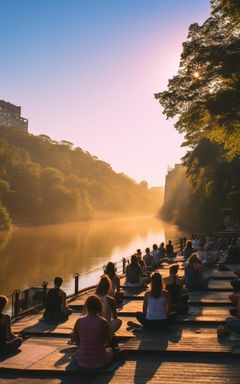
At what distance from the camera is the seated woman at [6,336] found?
30.2ft

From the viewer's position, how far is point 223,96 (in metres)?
25.1

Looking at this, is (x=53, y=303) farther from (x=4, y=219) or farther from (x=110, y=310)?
(x=4, y=219)

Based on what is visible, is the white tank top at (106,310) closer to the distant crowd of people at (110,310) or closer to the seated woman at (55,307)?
the distant crowd of people at (110,310)

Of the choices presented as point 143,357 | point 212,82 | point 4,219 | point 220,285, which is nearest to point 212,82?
point 212,82

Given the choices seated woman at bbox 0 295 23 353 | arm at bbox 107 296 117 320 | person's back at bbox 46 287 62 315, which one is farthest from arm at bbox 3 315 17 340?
person's back at bbox 46 287 62 315

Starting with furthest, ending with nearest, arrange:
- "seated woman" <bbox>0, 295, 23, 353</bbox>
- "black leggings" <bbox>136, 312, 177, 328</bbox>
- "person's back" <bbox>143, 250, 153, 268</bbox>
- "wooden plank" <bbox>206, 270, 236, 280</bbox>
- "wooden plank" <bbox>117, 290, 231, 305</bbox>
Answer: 1. "person's back" <bbox>143, 250, 153, 268</bbox>
2. "wooden plank" <bbox>206, 270, 236, 280</bbox>
3. "wooden plank" <bbox>117, 290, 231, 305</bbox>
4. "black leggings" <bbox>136, 312, 177, 328</bbox>
5. "seated woman" <bbox>0, 295, 23, 353</bbox>

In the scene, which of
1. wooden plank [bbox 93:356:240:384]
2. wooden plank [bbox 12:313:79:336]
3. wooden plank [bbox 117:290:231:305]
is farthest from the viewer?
wooden plank [bbox 117:290:231:305]

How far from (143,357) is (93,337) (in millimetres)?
1660

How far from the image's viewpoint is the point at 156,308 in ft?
34.3

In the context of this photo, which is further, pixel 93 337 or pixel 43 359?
pixel 43 359

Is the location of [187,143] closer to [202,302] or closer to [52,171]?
[202,302]

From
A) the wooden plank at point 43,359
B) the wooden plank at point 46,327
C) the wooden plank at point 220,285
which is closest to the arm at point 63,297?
the wooden plank at point 46,327

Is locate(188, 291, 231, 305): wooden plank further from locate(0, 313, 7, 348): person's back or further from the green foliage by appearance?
the green foliage

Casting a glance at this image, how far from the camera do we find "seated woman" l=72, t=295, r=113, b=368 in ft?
26.6
